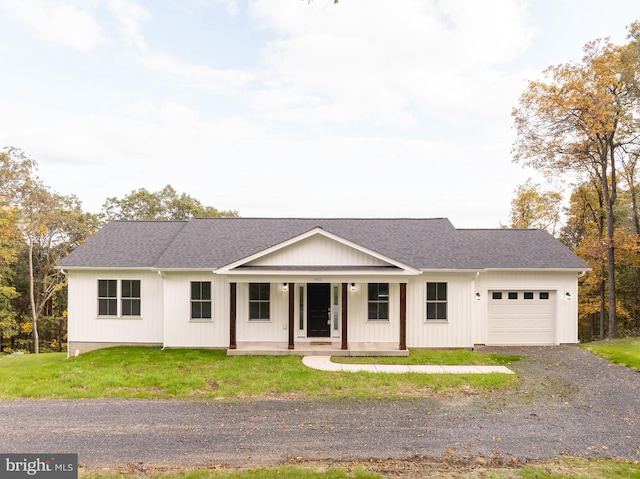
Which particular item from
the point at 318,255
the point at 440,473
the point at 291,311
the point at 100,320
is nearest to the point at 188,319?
the point at 100,320

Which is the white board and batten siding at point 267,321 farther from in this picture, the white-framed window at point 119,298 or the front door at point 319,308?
the white-framed window at point 119,298

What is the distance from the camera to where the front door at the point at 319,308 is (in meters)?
13.6

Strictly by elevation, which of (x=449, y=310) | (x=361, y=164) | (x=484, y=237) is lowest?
(x=449, y=310)

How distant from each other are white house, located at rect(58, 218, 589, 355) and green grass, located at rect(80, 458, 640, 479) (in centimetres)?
690

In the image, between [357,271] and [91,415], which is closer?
[91,415]

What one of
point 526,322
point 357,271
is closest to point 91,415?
point 357,271

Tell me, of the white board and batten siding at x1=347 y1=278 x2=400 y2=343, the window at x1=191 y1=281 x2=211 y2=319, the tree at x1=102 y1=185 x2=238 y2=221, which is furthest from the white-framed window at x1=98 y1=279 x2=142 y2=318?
the tree at x1=102 y1=185 x2=238 y2=221

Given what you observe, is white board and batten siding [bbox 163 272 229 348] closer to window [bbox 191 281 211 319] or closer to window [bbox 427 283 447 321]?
window [bbox 191 281 211 319]

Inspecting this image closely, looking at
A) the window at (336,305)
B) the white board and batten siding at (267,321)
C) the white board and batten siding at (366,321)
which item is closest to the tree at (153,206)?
the white board and batten siding at (267,321)

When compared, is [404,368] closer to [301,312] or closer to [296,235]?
[301,312]

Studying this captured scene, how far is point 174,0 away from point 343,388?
1278 centimetres

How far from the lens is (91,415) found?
7.75 meters

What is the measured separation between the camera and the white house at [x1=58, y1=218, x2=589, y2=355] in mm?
12719

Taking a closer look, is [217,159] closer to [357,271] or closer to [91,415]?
[357,271]
